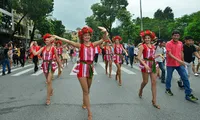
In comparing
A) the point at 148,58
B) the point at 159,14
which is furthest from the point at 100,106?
the point at 159,14

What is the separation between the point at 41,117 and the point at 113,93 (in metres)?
3.10

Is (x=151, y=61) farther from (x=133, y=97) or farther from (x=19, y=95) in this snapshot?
(x=19, y=95)

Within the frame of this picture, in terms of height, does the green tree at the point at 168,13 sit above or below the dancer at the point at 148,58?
above

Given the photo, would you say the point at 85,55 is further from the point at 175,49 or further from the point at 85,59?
the point at 175,49

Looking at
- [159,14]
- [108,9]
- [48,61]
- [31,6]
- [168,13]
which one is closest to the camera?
[48,61]

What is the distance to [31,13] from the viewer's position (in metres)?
35.8

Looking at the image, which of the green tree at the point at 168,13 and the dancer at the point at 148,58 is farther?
the green tree at the point at 168,13

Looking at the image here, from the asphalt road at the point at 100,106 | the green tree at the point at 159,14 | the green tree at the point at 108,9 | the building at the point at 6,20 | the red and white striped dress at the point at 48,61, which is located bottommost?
the asphalt road at the point at 100,106

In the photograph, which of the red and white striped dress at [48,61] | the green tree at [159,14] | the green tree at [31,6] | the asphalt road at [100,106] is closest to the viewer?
the asphalt road at [100,106]

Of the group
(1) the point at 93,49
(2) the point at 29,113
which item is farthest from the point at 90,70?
(2) the point at 29,113

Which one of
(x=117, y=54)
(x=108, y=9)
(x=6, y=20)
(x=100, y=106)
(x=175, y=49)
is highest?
(x=108, y=9)

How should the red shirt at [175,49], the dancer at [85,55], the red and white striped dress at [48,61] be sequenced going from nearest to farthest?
the dancer at [85,55] → the red and white striped dress at [48,61] → the red shirt at [175,49]

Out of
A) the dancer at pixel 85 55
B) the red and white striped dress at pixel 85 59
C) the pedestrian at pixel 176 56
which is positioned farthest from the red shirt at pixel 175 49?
the red and white striped dress at pixel 85 59

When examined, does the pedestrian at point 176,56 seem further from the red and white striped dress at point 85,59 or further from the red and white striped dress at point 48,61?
the red and white striped dress at point 48,61
